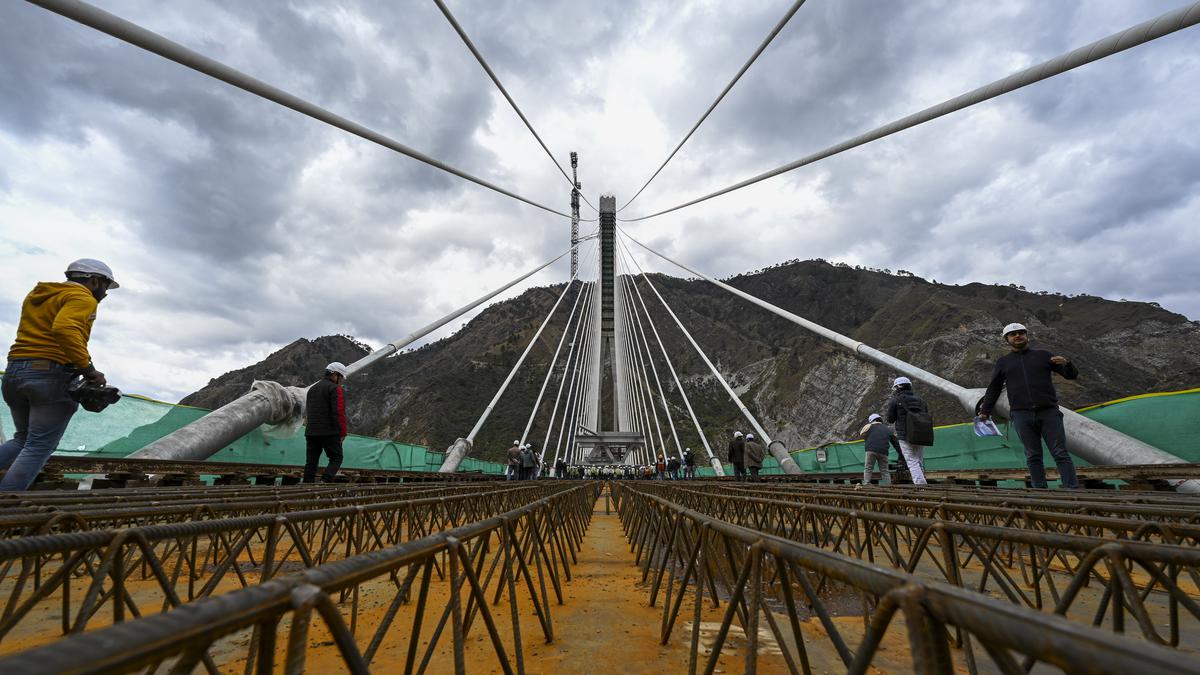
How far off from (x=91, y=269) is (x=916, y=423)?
916 cm

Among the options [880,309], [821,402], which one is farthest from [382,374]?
[880,309]

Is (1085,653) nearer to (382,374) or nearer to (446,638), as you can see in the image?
(446,638)

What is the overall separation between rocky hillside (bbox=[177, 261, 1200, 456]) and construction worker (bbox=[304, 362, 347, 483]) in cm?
4440

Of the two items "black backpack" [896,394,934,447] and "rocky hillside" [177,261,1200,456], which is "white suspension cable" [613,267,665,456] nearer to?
"rocky hillside" [177,261,1200,456]

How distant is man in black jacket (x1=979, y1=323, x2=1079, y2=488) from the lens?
18.1 feet

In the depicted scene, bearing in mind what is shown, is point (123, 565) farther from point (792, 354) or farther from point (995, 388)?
point (792, 354)

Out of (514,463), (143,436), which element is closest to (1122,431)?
(514,463)

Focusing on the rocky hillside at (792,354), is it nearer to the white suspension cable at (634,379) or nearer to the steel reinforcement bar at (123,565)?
the white suspension cable at (634,379)

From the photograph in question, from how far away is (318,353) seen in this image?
292 ft

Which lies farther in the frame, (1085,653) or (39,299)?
(39,299)

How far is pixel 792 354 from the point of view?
2522 inches

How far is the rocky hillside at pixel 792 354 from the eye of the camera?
4841 centimetres

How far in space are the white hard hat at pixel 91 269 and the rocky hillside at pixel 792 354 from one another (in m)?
46.9

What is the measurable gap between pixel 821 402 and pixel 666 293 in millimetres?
45811
